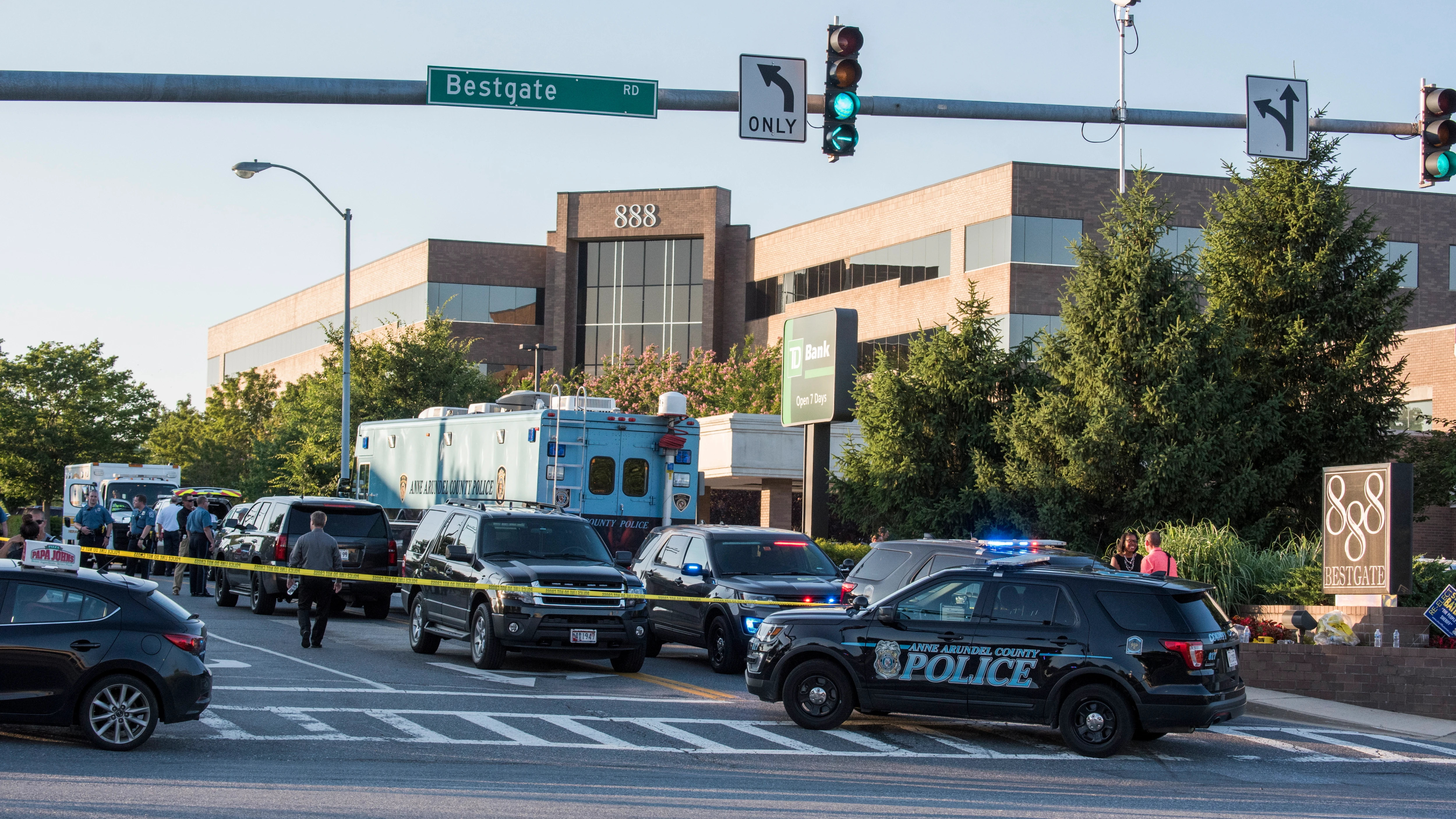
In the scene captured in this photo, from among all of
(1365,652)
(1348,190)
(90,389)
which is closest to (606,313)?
(90,389)

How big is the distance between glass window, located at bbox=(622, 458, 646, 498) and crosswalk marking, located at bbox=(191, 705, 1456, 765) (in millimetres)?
10480

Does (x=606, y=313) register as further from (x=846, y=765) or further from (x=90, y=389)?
(x=846, y=765)

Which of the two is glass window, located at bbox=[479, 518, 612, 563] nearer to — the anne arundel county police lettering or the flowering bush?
the anne arundel county police lettering

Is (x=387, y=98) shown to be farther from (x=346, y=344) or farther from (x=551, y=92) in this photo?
(x=346, y=344)

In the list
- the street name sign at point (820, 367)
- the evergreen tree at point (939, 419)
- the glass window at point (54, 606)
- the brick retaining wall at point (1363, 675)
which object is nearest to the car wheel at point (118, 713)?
the glass window at point (54, 606)

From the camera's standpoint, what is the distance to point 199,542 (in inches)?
1009

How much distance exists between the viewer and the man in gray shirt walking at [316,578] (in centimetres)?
1730

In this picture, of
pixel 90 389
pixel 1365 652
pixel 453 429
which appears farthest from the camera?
pixel 90 389

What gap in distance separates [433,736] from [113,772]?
2596 millimetres

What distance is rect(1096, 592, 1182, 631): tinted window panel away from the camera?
11.6 m

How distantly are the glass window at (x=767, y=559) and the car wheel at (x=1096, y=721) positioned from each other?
214 inches

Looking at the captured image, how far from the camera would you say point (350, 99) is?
11344mm

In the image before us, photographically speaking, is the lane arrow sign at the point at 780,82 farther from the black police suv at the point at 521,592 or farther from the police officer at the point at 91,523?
the police officer at the point at 91,523

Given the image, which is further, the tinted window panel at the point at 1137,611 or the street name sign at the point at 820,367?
the street name sign at the point at 820,367
